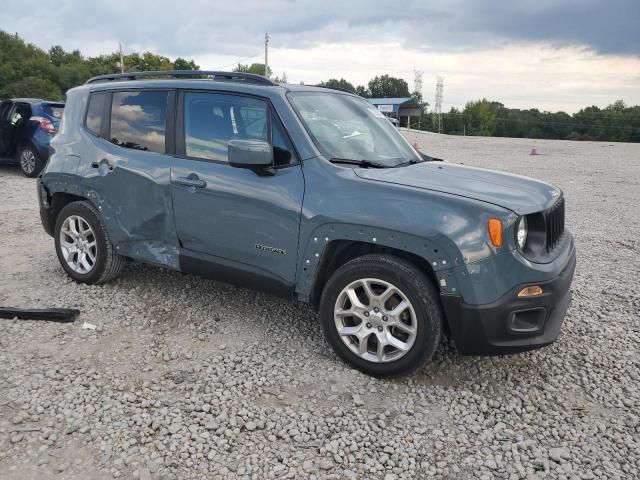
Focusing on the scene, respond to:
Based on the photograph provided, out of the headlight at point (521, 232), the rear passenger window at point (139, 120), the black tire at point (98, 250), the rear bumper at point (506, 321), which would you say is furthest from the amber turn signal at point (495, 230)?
the black tire at point (98, 250)

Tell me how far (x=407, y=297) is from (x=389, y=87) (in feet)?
367

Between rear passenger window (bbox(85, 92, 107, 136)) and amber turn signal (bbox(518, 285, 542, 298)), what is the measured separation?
3693mm

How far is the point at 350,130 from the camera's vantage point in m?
4.05

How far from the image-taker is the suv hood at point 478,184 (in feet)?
10.6

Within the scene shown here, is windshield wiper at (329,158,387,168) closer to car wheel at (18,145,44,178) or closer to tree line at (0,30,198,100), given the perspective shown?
car wheel at (18,145,44,178)

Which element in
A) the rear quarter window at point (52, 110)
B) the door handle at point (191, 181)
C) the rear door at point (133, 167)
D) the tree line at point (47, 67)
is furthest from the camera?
the tree line at point (47, 67)

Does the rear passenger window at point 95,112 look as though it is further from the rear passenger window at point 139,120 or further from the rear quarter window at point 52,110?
the rear quarter window at point 52,110

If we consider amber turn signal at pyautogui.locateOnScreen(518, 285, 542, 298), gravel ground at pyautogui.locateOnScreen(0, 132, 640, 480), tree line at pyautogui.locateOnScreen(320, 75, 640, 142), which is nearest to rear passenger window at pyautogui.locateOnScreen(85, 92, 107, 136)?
gravel ground at pyautogui.locateOnScreen(0, 132, 640, 480)

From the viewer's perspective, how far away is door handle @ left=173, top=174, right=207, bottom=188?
3.92 meters

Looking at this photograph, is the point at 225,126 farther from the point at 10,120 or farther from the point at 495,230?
the point at 10,120

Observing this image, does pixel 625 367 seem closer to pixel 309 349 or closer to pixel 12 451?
pixel 309 349

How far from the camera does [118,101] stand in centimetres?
457

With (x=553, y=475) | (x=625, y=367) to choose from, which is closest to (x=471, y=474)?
(x=553, y=475)

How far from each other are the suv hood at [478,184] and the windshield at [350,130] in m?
0.24
